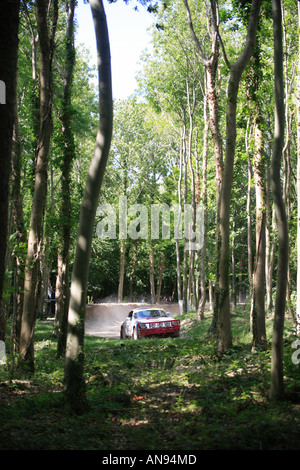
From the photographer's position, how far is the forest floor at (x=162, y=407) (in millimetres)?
5000

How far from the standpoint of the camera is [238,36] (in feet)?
73.4

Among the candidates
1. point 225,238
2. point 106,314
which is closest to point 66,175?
point 225,238

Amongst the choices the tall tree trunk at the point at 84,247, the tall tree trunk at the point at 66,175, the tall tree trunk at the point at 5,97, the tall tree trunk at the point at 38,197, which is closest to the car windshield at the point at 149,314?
the tall tree trunk at the point at 66,175

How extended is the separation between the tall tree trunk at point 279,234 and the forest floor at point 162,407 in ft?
1.55

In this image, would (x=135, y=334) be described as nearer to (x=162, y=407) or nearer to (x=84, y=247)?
(x=162, y=407)

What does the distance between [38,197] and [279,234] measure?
617cm

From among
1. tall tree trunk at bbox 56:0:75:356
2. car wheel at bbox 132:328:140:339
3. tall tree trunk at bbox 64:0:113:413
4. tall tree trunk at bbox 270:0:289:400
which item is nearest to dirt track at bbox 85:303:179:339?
car wheel at bbox 132:328:140:339

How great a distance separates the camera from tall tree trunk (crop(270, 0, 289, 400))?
6.02 meters

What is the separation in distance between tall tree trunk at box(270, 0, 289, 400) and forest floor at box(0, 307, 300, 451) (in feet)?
1.55

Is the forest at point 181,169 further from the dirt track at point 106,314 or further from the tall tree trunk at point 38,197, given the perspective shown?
the dirt track at point 106,314

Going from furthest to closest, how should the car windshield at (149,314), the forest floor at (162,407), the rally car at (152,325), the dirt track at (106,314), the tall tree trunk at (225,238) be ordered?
the dirt track at (106,314), the car windshield at (149,314), the rally car at (152,325), the tall tree trunk at (225,238), the forest floor at (162,407)

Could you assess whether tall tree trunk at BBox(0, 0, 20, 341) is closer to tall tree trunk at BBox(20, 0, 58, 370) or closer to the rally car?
tall tree trunk at BBox(20, 0, 58, 370)

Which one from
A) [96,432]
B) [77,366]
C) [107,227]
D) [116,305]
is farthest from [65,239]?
[107,227]

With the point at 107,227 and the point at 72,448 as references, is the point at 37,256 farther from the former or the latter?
the point at 107,227
